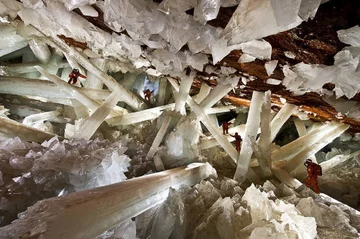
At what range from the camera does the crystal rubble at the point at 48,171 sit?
1604mm

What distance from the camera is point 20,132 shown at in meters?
2.83

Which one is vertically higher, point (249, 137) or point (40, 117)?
point (40, 117)

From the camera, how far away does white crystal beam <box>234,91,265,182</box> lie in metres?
3.31

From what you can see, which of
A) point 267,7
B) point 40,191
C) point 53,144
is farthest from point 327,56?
point 53,144

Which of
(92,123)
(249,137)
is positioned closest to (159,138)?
(92,123)

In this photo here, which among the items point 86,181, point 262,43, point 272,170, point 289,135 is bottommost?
point 289,135

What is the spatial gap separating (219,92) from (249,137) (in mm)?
672

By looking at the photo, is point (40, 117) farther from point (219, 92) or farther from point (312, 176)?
point (312, 176)

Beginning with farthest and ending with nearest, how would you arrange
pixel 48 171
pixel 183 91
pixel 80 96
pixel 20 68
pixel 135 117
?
1. pixel 20 68
2. pixel 135 117
3. pixel 80 96
4. pixel 183 91
5. pixel 48 171

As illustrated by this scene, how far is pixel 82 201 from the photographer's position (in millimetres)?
1237

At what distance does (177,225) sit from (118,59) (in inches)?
117

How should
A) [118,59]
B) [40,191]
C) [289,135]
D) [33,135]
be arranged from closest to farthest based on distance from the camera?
1. [40,191]
2. [33,135]
3. [118,59]
4. [289,135]

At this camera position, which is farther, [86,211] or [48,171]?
[48,171]

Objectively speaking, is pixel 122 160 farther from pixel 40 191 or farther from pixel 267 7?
pixel 267 7
